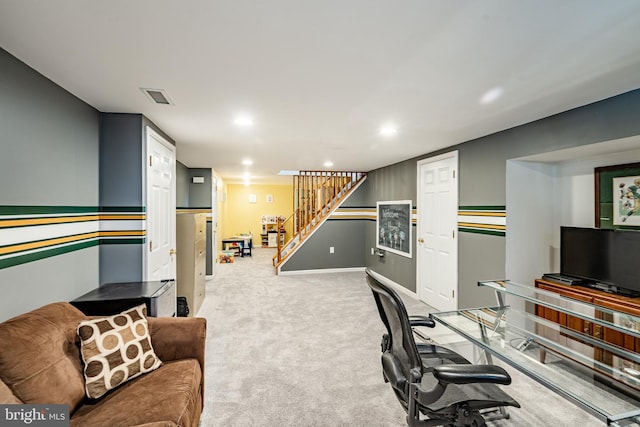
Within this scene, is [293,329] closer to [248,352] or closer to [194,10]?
[248,352]

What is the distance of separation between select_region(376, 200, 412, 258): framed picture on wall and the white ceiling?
2.64m

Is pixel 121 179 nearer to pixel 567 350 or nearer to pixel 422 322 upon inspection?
pixel 422 322

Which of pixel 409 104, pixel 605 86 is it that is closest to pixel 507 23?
pixel 409 104

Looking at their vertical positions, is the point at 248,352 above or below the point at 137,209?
below

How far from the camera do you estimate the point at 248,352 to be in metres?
3.04

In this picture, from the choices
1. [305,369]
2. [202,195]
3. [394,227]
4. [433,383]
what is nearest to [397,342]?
[433,383]

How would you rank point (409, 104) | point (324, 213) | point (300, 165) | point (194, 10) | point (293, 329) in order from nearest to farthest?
point (194, 10)
point (409, 104)
point (293, 329)
point (300, 165)
point (324, 213)

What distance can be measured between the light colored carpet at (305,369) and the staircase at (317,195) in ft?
7.69

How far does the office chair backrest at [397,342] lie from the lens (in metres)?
1.43

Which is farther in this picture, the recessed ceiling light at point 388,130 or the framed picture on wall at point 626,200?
the recessed ceiling light at point 388,130

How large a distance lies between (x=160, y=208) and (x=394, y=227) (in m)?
4.02

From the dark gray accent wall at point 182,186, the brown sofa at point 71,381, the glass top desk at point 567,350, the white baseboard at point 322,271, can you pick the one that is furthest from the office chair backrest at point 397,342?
the white baseboard at point 322,271

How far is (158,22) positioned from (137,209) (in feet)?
6.24

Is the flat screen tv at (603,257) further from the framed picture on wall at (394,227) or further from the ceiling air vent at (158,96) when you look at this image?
the ceiling air vent at (158,96)
